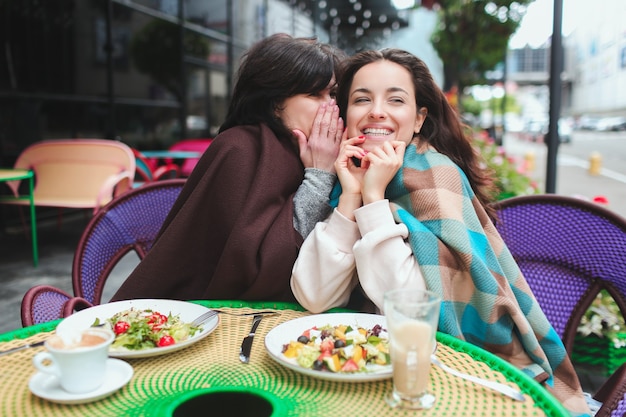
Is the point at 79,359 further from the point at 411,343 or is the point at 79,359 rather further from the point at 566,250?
the point at 566,250

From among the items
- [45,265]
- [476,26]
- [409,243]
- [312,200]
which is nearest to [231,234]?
[312,200]

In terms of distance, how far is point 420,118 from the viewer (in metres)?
1.89

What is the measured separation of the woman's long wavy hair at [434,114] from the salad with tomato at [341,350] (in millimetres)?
829

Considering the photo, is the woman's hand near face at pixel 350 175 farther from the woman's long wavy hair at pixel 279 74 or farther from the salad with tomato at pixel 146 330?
the salad with tomato at pixel 146 330

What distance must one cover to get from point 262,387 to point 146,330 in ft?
1.08

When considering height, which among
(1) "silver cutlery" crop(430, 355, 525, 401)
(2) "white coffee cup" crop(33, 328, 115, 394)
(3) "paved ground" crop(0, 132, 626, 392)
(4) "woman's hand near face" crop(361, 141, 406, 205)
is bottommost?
(3) "paved ground" crop(0, 132, 626, 392)

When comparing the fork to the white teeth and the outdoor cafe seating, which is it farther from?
the white teeth

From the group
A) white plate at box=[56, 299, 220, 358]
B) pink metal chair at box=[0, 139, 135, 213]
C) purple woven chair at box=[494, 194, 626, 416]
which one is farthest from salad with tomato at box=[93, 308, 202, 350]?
pink metal chair at box=[0, 139, 135, 213]

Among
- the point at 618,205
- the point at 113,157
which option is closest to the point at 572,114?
the point at 618,205

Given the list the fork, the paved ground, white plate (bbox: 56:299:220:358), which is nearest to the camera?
white plate (bbox: 56:299:220:358)

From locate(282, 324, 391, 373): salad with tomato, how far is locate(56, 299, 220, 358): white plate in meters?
0.23

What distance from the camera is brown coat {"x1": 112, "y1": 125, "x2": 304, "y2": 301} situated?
5.41 feet

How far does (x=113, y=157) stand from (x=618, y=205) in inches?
340

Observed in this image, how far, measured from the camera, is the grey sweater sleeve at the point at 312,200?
1.74 m
